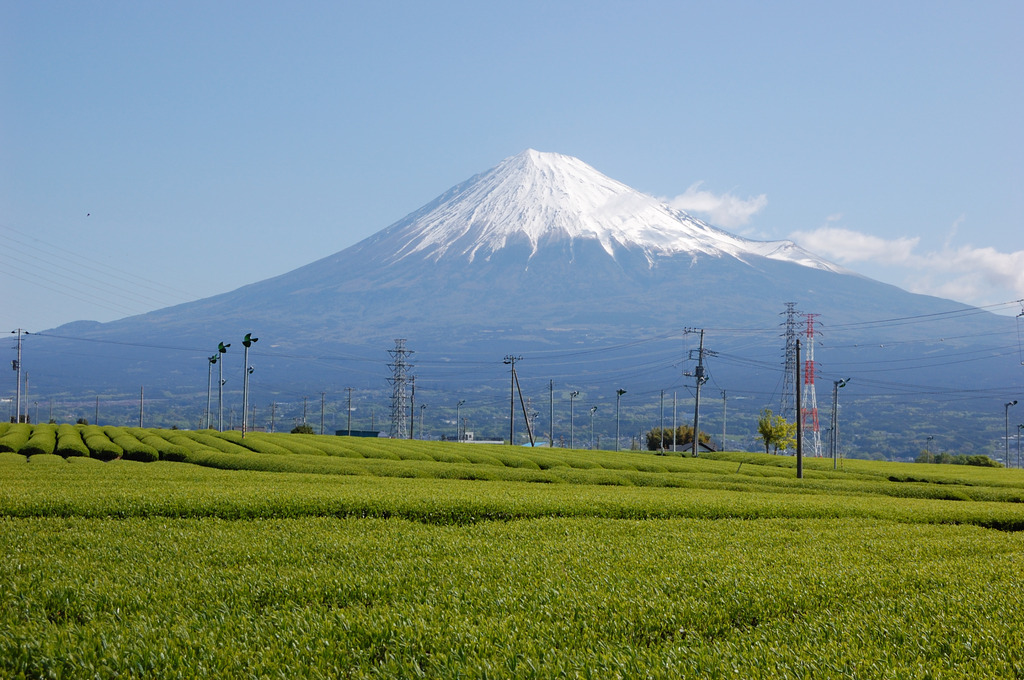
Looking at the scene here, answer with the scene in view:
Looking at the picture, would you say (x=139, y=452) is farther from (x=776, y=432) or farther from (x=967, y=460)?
(x=967, y=460)

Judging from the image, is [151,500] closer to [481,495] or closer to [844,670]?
[481,495]

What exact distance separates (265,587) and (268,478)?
21.4m

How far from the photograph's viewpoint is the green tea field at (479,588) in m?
9.73

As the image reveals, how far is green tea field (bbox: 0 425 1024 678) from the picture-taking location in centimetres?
973

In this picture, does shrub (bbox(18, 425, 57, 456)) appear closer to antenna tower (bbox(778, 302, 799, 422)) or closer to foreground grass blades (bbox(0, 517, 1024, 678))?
foreground grass blades (bbox(0, 517, 1024, 678))

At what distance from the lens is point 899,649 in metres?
9.93

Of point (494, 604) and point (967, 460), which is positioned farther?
point (967, 460)

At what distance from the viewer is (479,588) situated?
43.0ft

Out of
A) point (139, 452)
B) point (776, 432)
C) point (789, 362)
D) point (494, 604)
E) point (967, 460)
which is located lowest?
point (967, 460)

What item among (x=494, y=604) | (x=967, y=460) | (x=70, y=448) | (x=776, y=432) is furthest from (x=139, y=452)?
(x=967, y=460)

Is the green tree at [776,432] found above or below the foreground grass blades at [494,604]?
below

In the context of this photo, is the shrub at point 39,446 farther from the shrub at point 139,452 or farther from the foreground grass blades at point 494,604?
the foreground grass blades at point 494,604

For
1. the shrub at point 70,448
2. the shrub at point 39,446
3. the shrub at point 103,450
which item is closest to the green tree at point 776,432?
the shrub at point 103,450

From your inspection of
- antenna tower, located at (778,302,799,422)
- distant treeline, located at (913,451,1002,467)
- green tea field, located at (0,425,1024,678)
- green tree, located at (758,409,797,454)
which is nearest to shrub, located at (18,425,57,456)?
green tea field, located at (0,425,1024,678)
